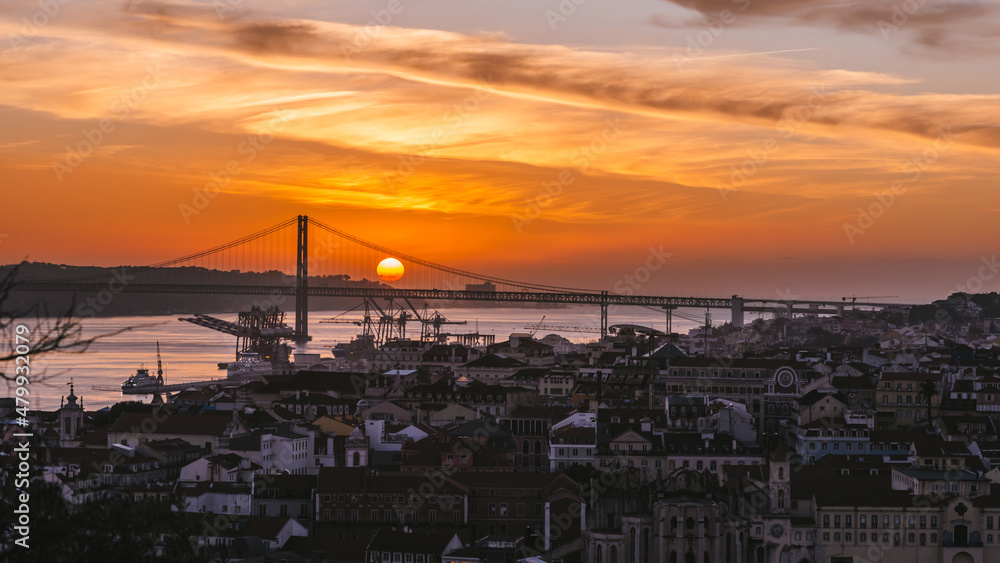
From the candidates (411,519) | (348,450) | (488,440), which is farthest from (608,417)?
(411,519)

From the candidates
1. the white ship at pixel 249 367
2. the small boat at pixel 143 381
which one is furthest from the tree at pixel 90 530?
the white ship at pixel 249 367

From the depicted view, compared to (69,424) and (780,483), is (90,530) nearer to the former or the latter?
(780,483)

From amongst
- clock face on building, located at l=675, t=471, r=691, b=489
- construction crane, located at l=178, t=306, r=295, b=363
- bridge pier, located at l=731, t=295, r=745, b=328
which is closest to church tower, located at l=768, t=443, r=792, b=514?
clock face on building, located at l=675, t=471, r=691, b=489

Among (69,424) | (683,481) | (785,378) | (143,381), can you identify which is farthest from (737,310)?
(683,481)

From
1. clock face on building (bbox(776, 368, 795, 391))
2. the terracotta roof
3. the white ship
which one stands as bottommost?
the terracotta roof

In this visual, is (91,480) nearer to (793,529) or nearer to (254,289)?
(793,529)

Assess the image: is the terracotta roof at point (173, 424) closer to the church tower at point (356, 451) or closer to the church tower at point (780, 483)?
the church tower at point (356, 451)

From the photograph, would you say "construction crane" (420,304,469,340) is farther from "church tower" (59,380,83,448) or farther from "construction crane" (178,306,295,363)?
"church tower" (59,380,83,448)

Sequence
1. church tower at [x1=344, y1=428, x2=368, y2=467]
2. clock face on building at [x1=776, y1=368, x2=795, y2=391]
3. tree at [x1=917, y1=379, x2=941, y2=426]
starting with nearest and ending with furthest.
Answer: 1. church tower at [x1=344, y1=428, x2=368, y2=467]
2. tree at [x1=917, y1=379, x2=941, y2=426]
3. clock face on building at [x1=776, y1=368, x2=795, y2=391]
